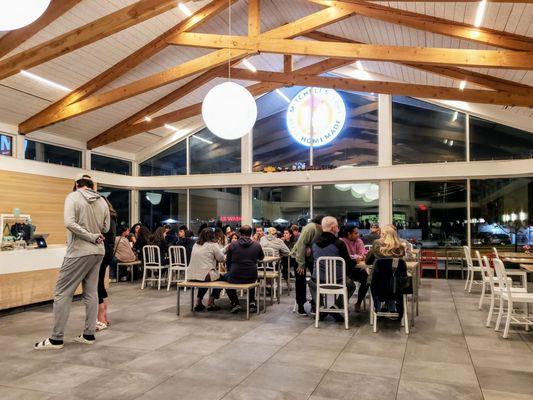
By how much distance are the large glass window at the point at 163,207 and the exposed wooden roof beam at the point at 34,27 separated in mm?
6486

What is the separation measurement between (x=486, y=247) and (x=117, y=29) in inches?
346

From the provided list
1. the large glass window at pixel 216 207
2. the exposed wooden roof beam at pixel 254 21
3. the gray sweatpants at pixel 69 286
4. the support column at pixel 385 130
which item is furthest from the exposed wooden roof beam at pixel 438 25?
the large glass window at pixel 216 207

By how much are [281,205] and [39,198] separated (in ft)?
18.8

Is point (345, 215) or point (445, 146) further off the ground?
point (445, 146)

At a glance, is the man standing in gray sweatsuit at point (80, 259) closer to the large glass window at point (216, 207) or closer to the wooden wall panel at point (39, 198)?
the wooden wall panel at point (39, 198)

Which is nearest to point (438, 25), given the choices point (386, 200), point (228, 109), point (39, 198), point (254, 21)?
point (254, 21)

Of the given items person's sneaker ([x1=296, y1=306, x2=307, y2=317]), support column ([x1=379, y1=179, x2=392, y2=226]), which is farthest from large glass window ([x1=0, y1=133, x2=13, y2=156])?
support column ([x1=379, y1=179, x2=392, y2=226])

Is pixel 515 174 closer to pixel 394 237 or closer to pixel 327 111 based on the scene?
pixel 327 111

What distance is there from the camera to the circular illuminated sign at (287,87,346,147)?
1111cm

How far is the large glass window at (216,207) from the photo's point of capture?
12.0 metres

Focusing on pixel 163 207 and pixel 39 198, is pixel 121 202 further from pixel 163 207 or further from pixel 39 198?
pixel 39 198

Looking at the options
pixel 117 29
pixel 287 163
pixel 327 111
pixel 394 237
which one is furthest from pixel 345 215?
pixel 117 29

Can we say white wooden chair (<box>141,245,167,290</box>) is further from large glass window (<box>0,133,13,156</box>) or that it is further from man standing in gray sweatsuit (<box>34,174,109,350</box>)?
man standing in gray sweatsuit (<box>34,174,109,350</box>)

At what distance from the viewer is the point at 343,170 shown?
10.6 metres
